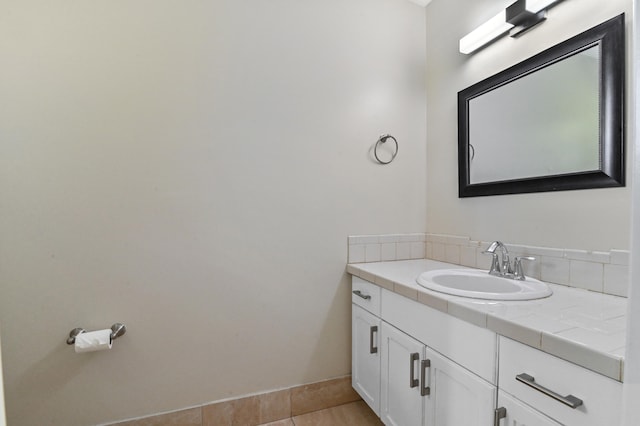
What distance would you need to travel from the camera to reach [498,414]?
867mm

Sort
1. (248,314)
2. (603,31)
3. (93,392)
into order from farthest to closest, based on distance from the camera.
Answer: (248,314) < (93,392) < (603,31)

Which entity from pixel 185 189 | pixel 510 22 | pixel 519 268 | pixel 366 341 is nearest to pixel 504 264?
pixel 519 268

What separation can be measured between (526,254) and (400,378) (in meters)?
0.78

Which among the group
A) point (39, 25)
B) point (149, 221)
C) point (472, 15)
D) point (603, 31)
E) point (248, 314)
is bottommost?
point (248, 314)

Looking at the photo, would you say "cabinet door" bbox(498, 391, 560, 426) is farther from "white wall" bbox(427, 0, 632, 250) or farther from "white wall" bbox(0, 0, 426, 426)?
"white wall" bbox(0, 0, 426, 426)

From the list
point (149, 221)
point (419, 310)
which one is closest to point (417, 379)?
point (419, 310)

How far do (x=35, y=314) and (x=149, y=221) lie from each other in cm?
59

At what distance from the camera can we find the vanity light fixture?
1281 millimetres

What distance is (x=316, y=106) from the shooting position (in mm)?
1724

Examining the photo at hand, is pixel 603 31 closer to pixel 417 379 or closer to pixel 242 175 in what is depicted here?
pixel 417 379

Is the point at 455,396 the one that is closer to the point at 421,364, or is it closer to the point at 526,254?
the point at 421,364

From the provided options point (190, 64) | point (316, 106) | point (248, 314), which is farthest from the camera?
point (316, 106)

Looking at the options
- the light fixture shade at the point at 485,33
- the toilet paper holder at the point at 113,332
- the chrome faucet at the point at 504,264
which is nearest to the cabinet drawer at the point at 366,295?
the chrome faucet at the point at 504,264

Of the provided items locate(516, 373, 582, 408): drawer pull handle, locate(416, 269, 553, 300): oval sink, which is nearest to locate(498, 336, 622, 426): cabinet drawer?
locate(516, 373, 582, 408): drawer pull handle
